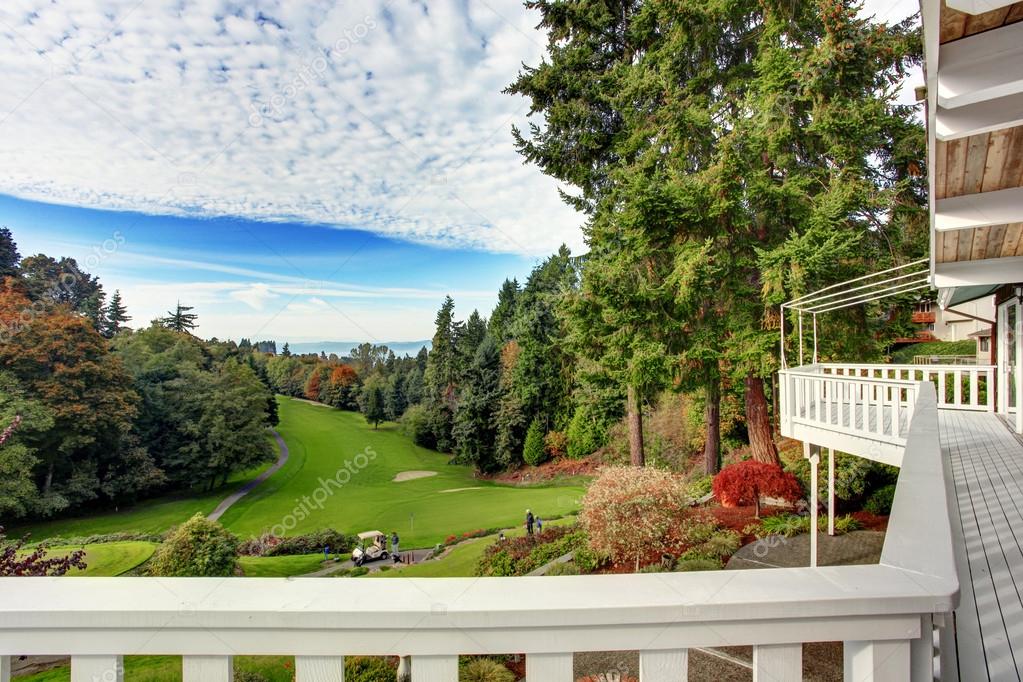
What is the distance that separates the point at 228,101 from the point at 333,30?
346cm

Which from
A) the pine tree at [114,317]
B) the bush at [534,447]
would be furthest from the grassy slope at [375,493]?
the pine tree at [114,317]

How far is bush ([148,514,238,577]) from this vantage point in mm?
6477

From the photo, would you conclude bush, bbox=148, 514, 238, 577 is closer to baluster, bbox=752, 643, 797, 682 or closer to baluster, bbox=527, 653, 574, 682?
baluster, bbox=527, 653, 574, 682

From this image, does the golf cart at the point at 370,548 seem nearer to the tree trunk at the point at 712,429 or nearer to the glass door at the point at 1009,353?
the tree trunk at the point at 712,429

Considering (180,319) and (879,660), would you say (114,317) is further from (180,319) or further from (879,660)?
(879,660)

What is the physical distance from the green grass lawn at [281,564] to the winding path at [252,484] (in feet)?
9.25

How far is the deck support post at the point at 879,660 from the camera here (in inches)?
18.1

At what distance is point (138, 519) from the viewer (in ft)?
35.6

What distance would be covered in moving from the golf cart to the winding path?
386 centimetres

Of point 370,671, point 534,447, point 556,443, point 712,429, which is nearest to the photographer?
point 370,671

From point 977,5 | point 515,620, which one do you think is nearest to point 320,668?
point 515,620

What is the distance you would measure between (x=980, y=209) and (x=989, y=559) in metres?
1.52

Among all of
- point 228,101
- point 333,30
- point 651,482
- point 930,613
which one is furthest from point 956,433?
point 228,101

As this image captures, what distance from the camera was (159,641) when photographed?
501 millimetres
